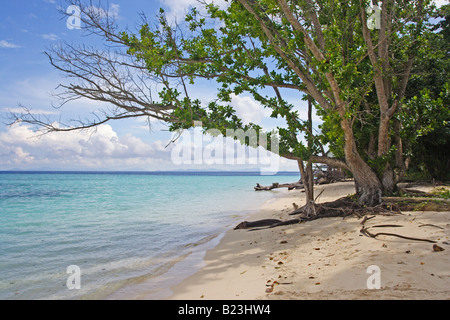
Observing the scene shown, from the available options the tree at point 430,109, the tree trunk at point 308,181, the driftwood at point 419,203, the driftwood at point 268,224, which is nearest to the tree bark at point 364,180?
the driftwood at point 419,203

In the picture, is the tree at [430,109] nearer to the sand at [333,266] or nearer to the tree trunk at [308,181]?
the tree trunk at [308,181]

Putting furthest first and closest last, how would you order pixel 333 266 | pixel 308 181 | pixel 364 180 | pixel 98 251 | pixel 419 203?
1. pixel 308 181
2. pixel 364 180
3. pixel 419 203
4. pixel 98 251
5. pixel 333 266

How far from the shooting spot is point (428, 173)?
18609 mm

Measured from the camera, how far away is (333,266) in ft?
15.7

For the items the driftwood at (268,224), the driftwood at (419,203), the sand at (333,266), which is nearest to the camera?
the sand at (333,266)

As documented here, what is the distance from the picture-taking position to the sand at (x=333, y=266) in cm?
371

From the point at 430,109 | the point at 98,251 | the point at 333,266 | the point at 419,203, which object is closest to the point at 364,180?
the point at 419,203

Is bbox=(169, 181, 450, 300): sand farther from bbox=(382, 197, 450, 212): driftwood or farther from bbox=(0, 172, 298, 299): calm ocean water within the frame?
bbox=(0, 172, 298, 299): calm ocean water

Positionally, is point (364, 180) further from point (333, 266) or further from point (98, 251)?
point (98, 251)

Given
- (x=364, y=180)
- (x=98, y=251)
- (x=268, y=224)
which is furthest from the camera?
(x=364, y=180)

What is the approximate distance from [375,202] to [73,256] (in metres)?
8.60

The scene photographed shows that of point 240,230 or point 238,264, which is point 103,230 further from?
point 238,264

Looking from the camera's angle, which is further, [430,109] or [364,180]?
[364,180]

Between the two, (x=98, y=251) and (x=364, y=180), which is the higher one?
(x=364, y=180)
